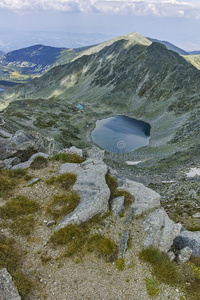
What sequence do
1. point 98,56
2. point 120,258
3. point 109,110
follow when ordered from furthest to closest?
point 98,56 → point 109,110 → point 120,258

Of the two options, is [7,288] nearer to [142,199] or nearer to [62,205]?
[62,205]

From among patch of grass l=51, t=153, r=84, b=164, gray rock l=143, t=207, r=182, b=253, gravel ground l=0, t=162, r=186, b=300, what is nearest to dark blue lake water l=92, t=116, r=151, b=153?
patch of grass l=51, t=153, r=84, b=164


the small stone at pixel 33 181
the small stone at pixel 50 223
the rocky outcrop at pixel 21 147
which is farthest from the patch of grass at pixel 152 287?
the rocky outcrop at pixel 21 147

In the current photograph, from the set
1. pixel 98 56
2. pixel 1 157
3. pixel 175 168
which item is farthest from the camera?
pixel 98 56

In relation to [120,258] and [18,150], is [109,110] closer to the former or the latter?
[18,150]

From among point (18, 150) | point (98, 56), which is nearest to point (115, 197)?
point (18, 150)

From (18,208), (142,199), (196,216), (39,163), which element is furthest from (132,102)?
(18,208)

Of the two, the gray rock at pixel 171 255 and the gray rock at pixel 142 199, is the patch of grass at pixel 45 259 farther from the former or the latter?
the gray rock at pixel 171 255
